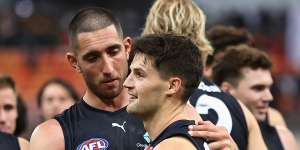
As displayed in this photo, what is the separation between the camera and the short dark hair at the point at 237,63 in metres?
6.70

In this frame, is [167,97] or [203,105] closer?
[167,97]

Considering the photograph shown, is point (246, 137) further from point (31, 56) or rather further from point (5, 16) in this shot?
point (5, 16)

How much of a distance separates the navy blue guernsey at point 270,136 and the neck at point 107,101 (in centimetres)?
195

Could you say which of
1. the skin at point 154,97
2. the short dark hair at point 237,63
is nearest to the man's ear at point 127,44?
the skin at point 154,97

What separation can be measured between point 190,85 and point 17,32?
12237 mm

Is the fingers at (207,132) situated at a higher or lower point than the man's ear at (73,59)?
lower

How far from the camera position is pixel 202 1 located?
804 inches

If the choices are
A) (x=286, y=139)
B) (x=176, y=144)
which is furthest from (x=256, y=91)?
(x=176, y=144)

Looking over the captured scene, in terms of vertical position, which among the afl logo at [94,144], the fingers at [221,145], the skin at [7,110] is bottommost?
the skin at [7,110]

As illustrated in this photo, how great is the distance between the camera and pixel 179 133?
13.6 feet

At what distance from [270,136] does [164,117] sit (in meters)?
2.71

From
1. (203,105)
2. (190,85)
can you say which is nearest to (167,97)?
(190,85)

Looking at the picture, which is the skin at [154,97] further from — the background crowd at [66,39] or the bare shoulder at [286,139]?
the background crowd at [66,39]

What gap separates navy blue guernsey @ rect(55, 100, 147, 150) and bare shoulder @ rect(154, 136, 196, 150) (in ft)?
3.06
